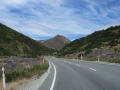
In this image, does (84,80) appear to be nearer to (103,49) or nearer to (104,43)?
(103,49)

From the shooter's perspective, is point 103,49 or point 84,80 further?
point 103,49

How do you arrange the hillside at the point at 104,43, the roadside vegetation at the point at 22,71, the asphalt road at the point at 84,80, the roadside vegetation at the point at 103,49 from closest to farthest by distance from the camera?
the asphalt road at the point at 84,80 < the roadside vegetation at the point at 22,71 < the roadside vegetation at the point at 103,49 < the hillside at the point at 104,43

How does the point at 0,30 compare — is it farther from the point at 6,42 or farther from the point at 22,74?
the point at 22,74

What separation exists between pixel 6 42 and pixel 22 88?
84373 mm

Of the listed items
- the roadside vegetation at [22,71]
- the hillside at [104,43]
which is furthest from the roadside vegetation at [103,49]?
the roadside vegetation at [22,71]

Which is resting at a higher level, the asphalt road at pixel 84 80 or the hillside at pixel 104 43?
the hillside at pixel 104 43

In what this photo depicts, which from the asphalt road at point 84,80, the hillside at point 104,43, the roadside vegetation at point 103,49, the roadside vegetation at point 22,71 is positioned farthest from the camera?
the hillside at point 104,43

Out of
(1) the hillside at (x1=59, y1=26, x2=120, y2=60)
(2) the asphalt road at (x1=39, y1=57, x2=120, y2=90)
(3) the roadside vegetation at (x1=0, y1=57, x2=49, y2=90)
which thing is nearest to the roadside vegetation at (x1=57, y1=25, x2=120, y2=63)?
(1) the hillside at (x1=59, y1=26, x2=120, y2=60)

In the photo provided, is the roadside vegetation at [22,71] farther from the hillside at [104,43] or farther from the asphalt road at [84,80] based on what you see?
the hillside at [104,43]

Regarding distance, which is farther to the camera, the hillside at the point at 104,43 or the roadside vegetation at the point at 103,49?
the hillside at the point at 104,43

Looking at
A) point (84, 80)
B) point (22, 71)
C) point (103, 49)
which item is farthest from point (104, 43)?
point (84, 80)

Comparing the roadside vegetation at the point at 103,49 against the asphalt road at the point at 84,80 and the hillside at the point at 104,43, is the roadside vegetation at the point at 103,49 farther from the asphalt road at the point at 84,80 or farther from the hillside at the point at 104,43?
the asphalt road at the point at 84,80

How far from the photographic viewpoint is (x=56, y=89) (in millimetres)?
9711

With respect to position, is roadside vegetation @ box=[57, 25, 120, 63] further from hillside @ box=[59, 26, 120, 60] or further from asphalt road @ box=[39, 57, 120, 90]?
asphalt road @ box=[39, 57, 120, 90]
